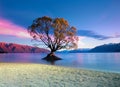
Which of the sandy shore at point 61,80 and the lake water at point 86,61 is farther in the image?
the lake water at point 86,61

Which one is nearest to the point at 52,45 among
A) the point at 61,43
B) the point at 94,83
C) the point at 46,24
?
the point at 61,43

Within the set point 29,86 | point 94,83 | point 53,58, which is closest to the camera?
point 29,86

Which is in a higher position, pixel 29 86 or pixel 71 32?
pixel 71 32

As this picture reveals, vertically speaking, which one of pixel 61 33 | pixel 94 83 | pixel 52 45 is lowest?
pixel 94 83

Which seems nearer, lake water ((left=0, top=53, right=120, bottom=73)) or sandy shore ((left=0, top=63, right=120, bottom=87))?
sandy shore ((left=0, top=63, right=120, bottom=87))

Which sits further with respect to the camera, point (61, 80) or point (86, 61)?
point (86, 61)

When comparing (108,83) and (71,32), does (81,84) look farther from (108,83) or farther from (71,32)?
(71,32)

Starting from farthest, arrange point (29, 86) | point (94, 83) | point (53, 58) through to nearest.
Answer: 1. point (53, 58)
2. point (94, 83)
3. point (29, 86)

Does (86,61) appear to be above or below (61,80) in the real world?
above

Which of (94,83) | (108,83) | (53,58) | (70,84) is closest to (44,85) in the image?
(70,84)

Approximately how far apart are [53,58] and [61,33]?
572 centimetres

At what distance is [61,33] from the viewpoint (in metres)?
37.8

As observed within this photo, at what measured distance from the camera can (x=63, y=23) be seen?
3803cm

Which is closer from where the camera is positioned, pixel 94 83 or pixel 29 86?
pixel 29 86
